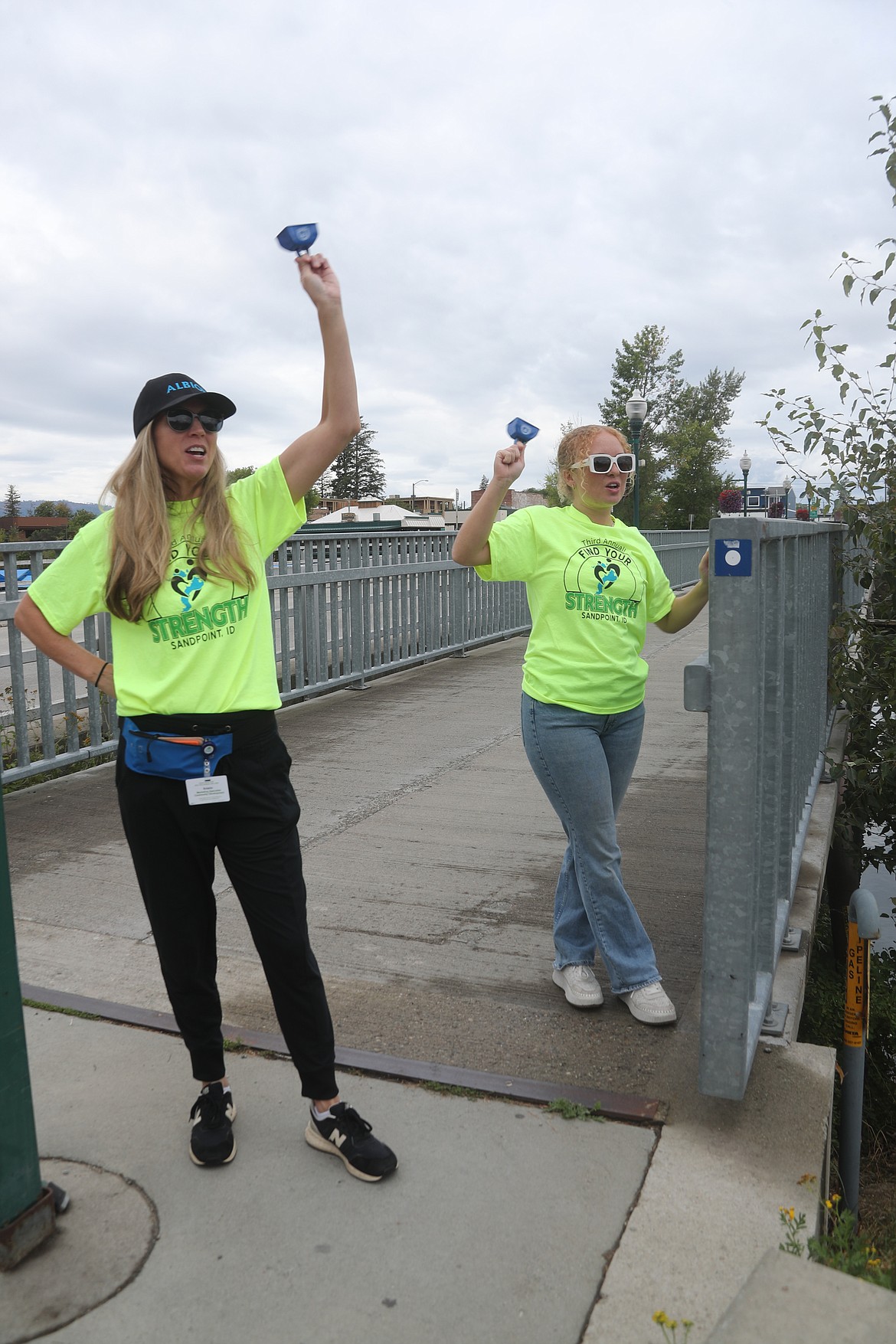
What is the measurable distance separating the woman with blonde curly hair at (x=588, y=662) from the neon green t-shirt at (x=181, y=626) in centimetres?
88

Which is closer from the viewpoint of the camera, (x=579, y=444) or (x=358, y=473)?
(x=579, y=444)

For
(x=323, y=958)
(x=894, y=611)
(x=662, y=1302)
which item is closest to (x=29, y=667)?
(x=323, y=958)

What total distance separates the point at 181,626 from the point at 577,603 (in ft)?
4.22

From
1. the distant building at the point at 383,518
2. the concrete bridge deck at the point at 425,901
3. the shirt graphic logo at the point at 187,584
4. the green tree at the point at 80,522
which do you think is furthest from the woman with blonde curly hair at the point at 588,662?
the distant building at the point at 383,518

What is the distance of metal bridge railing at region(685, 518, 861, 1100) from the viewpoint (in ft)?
8.32

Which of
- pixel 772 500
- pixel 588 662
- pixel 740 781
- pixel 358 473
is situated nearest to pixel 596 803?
pixel 588 662

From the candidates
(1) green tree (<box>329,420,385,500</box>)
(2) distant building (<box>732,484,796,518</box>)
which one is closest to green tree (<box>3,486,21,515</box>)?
(1) green tree (<box>329,420,385,500</box>)

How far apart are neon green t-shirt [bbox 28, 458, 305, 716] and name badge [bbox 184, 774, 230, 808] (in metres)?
0.16

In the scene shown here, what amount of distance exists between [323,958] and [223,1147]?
1225 mm

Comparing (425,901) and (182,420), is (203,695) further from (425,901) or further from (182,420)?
(425,901)

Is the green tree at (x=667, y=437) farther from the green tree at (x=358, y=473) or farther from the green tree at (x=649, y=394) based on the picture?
the green tree at (x=358, y=473)

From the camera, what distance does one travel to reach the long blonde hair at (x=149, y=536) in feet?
8.30

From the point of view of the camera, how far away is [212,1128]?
2666 millimetres

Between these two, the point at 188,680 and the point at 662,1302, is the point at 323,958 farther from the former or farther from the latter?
the point at 662,1302
